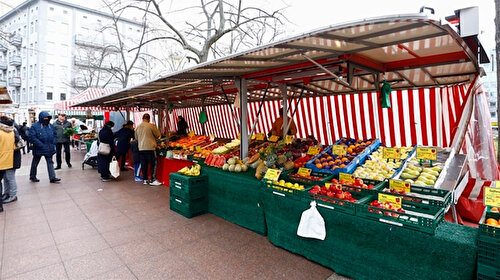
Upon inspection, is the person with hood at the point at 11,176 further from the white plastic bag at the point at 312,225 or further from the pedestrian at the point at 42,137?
the white plastic bag at the point at 312,225

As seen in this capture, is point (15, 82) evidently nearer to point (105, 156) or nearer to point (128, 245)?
point (105, 156)

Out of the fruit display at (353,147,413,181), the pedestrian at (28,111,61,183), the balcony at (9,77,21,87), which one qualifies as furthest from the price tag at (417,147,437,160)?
the balcony at (9,77,21,87)

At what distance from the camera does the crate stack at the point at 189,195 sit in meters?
4.71

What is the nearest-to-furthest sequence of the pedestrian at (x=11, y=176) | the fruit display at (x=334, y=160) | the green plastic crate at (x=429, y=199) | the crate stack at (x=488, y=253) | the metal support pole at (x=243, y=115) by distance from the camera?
the crate stack at (x=488, y=253) < the green plastic crate at (x=429, y=199) < the fruit display at (x=334, y=160) < the metal support pole at (x=243, y=115) < the pedestrian at (x=11, y=176)

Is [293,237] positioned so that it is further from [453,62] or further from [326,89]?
[326,89]

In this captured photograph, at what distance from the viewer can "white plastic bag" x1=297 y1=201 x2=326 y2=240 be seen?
9.85 feet

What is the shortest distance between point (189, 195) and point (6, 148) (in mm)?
3856

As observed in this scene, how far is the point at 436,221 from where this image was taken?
2.26 metres

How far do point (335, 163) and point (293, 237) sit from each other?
1.48m

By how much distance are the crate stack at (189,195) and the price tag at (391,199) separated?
3.14m

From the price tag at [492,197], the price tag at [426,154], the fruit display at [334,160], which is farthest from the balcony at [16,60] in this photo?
the price tag at [492,197]

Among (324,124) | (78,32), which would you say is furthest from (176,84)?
(78,32)

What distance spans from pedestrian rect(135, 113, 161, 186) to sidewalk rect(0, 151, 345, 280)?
1.48 metres

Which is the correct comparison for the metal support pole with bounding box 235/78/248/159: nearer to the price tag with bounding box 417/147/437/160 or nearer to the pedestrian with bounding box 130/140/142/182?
the price tag with bounding box 417/147/437/160
